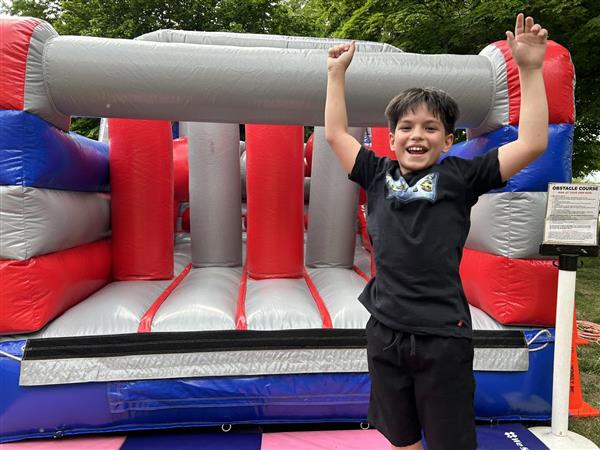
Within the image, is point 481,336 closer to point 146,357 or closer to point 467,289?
point 467,289

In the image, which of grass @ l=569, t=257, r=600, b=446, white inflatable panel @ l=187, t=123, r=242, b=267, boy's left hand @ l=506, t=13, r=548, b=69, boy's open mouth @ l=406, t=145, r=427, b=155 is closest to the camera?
boy's left hand @ l=506, t=13, r=548, b=69

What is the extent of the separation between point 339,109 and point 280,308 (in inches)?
44.6

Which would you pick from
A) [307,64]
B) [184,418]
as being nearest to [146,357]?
[184,418]

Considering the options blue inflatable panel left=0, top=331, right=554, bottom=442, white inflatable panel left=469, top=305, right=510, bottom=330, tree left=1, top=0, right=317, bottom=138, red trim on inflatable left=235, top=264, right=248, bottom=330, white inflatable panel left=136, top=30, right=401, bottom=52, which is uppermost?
tree left=1, top=0, right=317, bottom=138

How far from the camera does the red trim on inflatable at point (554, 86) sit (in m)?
2.08

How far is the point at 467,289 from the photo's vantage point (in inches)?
98.1

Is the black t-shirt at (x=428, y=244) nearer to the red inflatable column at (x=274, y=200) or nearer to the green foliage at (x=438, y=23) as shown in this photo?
the red inflatable column at (x=274, y=200)

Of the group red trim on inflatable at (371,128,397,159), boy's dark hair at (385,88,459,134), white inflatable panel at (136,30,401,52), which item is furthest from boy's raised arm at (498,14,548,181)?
red trim on inflatable at (371,128,397,159)

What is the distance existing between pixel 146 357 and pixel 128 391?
0.15 metres

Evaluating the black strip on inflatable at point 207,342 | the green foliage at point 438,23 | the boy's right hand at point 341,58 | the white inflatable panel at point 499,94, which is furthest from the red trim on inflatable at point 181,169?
the green foliage at point 438,23

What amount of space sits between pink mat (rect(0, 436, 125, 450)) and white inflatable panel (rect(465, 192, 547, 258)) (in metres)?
1.85

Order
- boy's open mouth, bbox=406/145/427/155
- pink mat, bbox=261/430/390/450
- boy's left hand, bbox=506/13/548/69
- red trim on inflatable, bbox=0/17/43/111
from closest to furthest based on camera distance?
boy's left hand, bbox=506/13/548/69 < boy's open mouth, bbox=406/145/427/155 < red trim on inflatable, bbox=0/17/43/111 < pink mat, bbox=261/430/390/450

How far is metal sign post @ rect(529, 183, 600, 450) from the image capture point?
1993 millimetres

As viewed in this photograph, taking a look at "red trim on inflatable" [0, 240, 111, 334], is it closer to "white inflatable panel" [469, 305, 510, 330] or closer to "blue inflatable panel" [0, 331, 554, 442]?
"blue inflatable panel" [0, 331, 554, 442]
